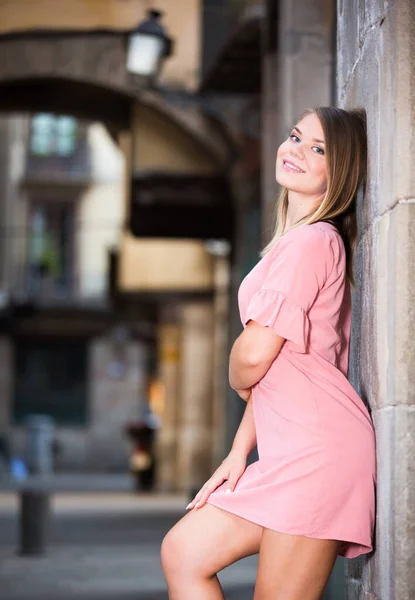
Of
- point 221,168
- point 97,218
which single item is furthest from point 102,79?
point 97,218

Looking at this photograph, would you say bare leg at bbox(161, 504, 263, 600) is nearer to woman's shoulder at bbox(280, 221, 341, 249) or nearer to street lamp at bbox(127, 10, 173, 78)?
woman's shoulder at bbox(280, 221, 341, 249)

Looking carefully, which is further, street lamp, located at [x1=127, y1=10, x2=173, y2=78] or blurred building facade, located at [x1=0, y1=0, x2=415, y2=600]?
street lamp, located at [x1=127, y1=10, x2=173, y2=78]

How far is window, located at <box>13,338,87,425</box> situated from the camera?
41000 millimetres

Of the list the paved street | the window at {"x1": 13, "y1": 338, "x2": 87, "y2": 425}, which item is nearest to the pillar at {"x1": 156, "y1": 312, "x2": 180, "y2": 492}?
the paved street

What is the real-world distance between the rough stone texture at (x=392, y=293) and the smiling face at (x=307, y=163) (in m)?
0.16

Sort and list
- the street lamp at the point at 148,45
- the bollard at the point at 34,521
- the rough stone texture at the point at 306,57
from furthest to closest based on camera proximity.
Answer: the street lamp at the point at 148,45 < the bollard at the point at 34,521 < the rough stone texture at the point at 306,57

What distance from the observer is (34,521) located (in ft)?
35.8

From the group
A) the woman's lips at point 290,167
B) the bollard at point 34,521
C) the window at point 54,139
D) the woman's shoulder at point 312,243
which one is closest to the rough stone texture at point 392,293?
the woman's shoulder at point 312,243

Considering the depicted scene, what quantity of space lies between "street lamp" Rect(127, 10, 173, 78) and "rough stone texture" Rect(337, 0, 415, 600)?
8656mm

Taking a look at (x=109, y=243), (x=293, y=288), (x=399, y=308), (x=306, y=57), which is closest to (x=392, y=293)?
(x=399, y=308)

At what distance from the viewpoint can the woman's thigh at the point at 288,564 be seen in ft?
9.82

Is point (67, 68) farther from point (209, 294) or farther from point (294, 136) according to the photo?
point (294, 136)

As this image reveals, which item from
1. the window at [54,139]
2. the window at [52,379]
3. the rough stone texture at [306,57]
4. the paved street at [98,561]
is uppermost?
the window at [54,139]

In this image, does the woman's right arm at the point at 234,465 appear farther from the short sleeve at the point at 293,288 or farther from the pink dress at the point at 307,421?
the short sleeve at the point at 293,288
